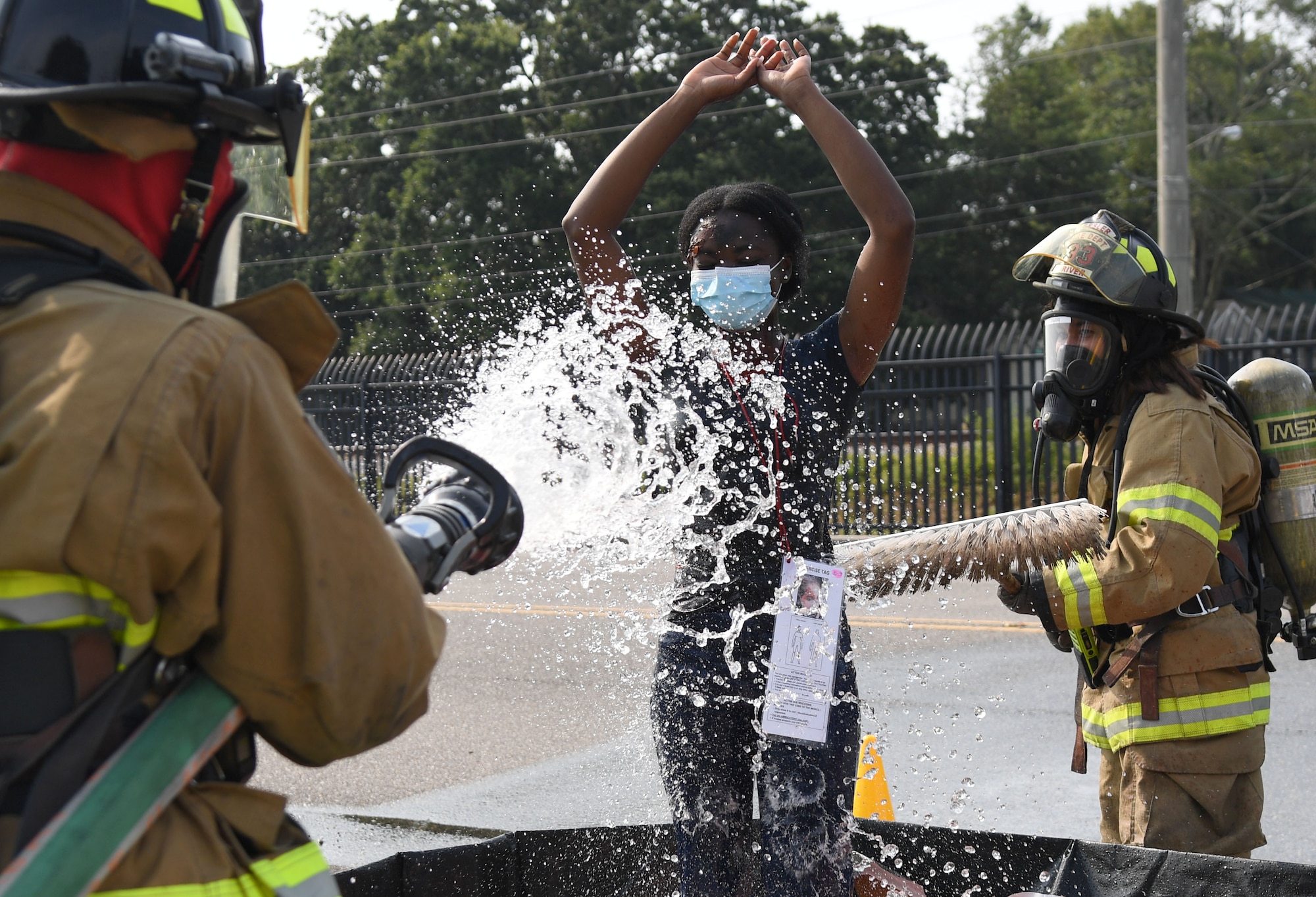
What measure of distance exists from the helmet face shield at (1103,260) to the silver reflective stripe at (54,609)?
7.90ft

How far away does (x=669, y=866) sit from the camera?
3.43 meters

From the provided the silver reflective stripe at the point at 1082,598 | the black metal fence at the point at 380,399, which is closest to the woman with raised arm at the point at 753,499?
the silver reflective stripe at the point at 1082,598

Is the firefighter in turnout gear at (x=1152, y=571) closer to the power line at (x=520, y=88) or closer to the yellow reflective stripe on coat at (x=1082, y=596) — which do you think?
the yellow reflective stripe on coat at (x=1082, y=596)

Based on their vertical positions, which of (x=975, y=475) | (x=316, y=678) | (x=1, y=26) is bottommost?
(x=975, y=475)

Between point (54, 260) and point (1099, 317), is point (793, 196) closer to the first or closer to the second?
point (1099, 317)

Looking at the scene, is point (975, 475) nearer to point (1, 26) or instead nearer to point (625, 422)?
point (625, 422)

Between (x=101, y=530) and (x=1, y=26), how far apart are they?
0.70 m

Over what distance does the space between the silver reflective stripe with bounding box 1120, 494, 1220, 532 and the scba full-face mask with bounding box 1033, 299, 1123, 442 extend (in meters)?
0.31

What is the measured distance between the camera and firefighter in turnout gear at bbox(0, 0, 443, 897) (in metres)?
1.38

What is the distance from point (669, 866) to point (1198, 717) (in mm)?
1419

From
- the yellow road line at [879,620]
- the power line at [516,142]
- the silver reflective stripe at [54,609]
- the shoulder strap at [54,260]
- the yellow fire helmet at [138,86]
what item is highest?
the power line at [516,142]

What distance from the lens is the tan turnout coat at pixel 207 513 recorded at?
137 centimetres

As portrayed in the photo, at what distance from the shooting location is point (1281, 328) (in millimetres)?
11609

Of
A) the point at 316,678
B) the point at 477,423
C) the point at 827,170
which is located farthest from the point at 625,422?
the point at 827,170
